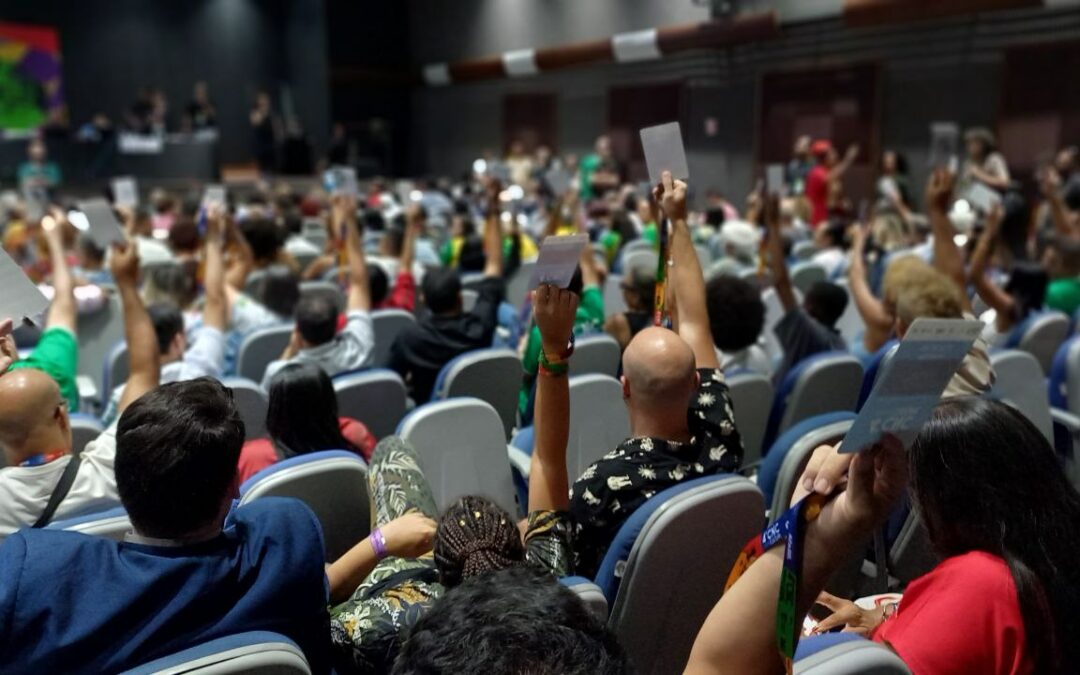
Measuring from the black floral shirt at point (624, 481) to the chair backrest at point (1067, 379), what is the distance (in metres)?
2.06

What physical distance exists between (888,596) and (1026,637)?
1.65ft

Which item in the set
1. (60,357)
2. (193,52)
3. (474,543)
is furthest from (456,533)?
(193,52)

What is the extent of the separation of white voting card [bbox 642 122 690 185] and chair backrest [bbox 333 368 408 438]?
1.20m

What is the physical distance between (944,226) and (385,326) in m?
2.63

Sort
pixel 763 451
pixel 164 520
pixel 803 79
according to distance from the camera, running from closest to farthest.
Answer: pixel 164 520
pixel 763 451
pixel 803 79

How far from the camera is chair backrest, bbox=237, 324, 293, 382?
396cm

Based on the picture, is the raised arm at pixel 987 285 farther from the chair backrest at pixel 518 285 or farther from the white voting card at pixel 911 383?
the white voting card at pixel 911 383

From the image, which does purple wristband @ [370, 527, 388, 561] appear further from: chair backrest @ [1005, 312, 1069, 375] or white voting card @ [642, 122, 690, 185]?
chair backrest @ [1005, 312, 1069, 375]

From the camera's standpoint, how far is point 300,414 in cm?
→ 241

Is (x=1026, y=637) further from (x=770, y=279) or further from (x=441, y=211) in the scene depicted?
(x=441, y=211)

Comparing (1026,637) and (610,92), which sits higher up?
(610,92)

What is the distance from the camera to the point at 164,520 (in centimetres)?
148

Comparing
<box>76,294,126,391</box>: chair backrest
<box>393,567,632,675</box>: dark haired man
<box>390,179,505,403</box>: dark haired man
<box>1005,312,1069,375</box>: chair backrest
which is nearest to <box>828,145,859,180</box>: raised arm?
<box>1005,312,1069,375</box>: chair backrest


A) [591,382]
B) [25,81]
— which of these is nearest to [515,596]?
[591,382]
